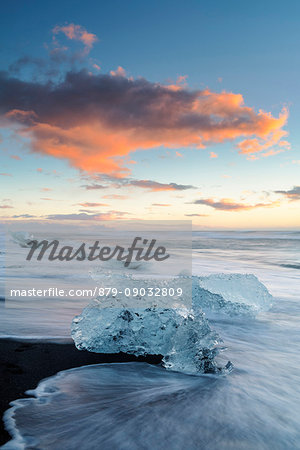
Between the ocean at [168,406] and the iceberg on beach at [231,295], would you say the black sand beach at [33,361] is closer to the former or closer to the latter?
the ocean at [168,406]

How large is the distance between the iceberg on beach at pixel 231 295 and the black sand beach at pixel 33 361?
7.49 feet

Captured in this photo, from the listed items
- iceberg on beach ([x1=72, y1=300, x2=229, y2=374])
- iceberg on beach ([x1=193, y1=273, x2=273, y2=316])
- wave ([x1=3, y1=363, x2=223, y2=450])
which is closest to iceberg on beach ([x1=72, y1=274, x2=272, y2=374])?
iceberg on beach ([x1=72, y1=300, x2=229, y2=374])

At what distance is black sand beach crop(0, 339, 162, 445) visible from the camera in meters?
2.48

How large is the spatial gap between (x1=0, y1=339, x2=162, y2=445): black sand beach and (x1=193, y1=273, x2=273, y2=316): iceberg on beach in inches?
89.9

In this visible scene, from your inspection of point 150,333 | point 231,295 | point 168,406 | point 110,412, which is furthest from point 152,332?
point 231,295

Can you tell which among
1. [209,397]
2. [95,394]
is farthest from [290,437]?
[95,394]

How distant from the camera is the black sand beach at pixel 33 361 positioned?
2.48 m

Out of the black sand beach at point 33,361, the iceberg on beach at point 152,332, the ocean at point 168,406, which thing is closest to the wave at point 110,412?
the ocean at point 168,406

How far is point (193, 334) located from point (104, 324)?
40.5 inches

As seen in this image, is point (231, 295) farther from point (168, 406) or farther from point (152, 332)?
point (168, 406)

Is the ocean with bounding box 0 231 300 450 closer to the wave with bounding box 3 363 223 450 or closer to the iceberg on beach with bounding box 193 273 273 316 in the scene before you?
the wave with bounding box 3 363 223 450

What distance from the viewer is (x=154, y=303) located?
386cm

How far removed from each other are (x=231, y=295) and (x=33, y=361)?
11.9 feet

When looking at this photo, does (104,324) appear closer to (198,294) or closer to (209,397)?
(209,397)
